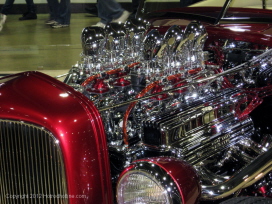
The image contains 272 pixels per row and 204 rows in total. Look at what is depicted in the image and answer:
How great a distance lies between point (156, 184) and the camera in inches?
50.7

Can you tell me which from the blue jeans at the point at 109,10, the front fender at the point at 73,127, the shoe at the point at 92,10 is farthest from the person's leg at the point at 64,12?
the front fender at the point at 73,127

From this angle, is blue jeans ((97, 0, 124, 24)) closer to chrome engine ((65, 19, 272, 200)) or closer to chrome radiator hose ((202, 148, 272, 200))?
chrome engine ((65, 19, 272, 200))

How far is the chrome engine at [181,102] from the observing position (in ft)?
5.11

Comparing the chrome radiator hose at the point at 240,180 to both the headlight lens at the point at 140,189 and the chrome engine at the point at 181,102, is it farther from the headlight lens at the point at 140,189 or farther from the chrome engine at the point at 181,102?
the headlight lens at the point at 140,189

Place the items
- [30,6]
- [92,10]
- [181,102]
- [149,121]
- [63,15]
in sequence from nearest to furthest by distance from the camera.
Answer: [149,121] < [181,102] < [63,15] < [30,6] < [92,10]

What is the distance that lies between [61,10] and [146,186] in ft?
19.7

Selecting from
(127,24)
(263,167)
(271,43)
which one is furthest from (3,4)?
(263,167)

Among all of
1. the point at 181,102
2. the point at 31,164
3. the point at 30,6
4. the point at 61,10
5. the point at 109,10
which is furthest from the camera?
the point at 30,6

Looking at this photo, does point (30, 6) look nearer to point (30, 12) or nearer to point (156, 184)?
point (30, 12)

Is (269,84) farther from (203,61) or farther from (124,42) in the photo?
(124,42)

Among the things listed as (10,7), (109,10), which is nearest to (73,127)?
(109,10)

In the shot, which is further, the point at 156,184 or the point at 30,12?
the point at 30,12

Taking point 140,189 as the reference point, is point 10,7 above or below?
above

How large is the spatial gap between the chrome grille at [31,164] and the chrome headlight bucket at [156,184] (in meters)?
0.23
